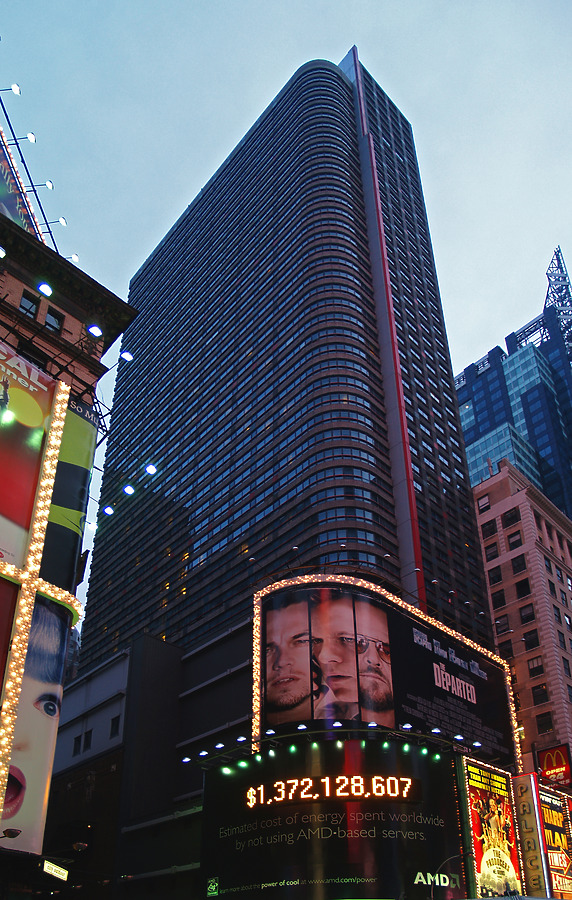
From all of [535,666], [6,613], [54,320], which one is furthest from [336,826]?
[535,666]

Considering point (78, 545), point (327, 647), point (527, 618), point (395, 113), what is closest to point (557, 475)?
point (395, 113)

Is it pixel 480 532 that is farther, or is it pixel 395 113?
pixel 395 113

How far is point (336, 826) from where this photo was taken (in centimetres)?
3073

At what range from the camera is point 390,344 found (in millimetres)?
106938

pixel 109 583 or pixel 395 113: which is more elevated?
pixel 395 113

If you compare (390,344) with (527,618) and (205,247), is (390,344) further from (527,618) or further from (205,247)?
(205,247)

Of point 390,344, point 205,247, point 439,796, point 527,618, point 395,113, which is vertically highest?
point 395,113

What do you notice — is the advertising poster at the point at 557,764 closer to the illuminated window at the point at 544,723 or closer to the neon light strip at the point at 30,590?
the illuminated window at the point at 544,723

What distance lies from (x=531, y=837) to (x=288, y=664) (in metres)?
13.9

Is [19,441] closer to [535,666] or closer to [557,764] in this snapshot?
[557,764]

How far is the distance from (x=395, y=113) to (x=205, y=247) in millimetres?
47730

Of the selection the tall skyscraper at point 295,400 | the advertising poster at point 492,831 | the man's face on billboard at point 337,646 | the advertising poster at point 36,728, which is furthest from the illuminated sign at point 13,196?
the tall skyscraper at point 295,400

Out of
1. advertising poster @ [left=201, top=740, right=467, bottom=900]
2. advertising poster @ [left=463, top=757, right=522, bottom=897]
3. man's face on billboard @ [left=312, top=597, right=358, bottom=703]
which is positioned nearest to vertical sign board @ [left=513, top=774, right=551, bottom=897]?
advertising poster @ [left=463, top=757, right=522, bottom=897]

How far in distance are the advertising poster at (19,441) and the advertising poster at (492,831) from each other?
72.8 ft
